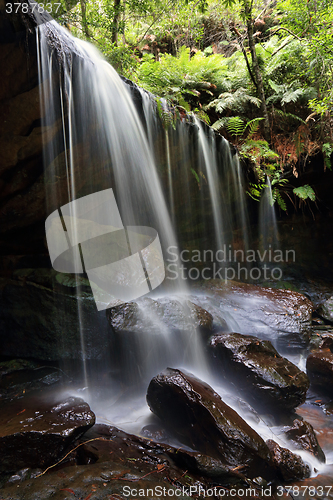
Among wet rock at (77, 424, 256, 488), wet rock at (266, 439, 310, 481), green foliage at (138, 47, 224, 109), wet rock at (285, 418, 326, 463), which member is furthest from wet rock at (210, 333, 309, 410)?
green foliage at (138, 47, 224, 109)

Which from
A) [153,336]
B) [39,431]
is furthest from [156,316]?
[39,431]

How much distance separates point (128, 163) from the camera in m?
5.27

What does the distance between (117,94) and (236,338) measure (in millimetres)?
4602

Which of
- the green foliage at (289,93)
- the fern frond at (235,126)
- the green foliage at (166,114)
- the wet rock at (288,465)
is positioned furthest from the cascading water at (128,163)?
the green foliage at (289,93)

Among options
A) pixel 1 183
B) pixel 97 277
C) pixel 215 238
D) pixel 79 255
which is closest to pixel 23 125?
pixel 1 183

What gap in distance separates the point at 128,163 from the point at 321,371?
512 cm

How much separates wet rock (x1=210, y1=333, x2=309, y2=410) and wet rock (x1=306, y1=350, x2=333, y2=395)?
0.59 meters

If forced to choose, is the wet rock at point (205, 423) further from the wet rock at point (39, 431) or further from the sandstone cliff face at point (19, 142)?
the sandstone cliff face at point (19, 142)

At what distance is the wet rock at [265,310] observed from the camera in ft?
18.4

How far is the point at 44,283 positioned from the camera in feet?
16.8

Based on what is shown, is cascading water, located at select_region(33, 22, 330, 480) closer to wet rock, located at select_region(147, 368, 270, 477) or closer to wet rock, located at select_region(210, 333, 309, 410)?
wet rock, located at select_region(210, 333, 309, 410)

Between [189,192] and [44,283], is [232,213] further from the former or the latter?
[44,283]

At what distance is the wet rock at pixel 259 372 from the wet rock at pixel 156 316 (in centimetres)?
52

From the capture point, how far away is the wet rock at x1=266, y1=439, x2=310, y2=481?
9.36ft
